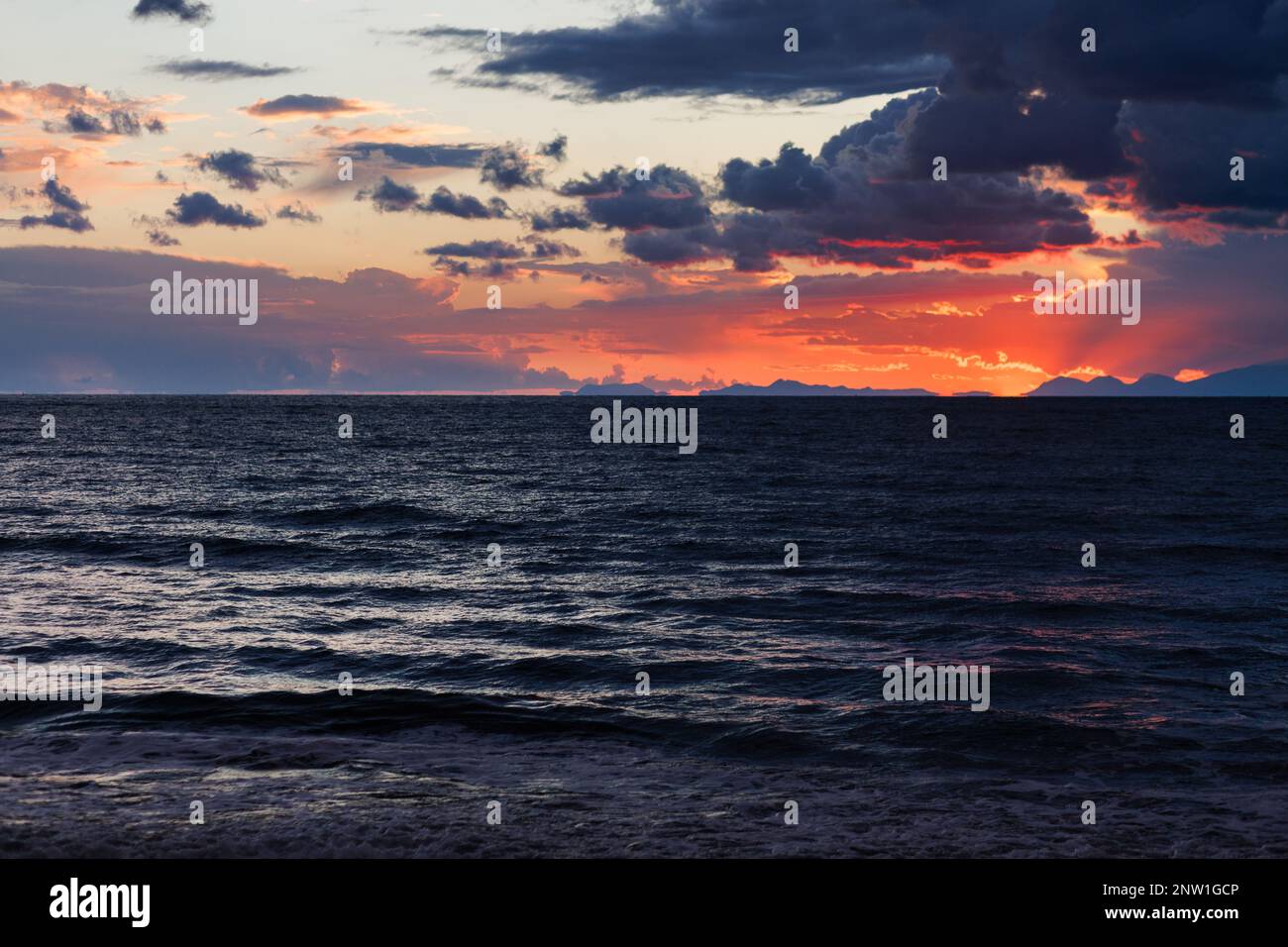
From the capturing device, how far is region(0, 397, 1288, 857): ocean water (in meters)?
12.0

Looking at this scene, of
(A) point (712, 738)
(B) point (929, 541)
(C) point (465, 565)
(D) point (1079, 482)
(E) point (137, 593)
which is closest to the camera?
(A) point (712, 738)

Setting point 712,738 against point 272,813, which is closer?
point 272,813

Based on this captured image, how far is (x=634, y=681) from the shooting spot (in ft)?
63.8

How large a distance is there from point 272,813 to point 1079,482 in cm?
6176

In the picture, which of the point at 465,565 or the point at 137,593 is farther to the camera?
the point at 465,565

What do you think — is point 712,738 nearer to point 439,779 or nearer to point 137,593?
point 439,779

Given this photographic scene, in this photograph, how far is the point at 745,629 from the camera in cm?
2412

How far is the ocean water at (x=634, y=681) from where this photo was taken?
471 inches

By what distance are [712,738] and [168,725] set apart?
27.6 feet
